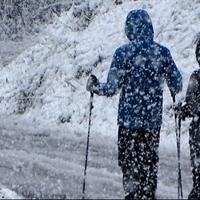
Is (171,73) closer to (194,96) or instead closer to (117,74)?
(194,96)

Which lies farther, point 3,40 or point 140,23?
point 3,40

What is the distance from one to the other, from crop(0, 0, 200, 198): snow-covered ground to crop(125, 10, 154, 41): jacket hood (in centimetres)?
282

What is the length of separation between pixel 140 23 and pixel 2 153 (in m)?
6.71

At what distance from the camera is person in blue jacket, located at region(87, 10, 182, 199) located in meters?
7.29

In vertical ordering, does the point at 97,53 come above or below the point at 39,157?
above

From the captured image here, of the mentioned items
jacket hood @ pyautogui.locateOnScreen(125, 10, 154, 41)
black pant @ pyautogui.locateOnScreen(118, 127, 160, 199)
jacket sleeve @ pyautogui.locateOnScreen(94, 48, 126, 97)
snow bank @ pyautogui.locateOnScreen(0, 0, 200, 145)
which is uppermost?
snow bank @ pyautogui.locateOnScreen(0, 0, 200, 145)

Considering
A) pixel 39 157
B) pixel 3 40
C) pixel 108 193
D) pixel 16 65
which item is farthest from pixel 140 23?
pixel 3 40

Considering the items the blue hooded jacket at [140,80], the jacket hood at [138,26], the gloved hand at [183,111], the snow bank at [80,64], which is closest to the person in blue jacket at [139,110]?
the blue hooded jacket at [140,80]

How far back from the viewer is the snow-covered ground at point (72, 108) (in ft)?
35.6

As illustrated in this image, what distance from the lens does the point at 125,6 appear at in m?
22.8

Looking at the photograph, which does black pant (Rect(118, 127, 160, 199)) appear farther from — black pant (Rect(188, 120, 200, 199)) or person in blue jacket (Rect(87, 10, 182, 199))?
black pant (Rect(188, 120, 200, 199))

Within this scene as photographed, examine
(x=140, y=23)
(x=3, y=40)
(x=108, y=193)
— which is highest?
(x=3, y=40)

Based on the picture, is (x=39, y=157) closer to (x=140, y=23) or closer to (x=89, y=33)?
(x=140, y=23)

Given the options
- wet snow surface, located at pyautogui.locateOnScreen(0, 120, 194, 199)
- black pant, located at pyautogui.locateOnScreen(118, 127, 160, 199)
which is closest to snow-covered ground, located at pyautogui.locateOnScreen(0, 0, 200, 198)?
wet snow surface, located at pyautogui.locateOnScreen(0, 120, 194, 199)
